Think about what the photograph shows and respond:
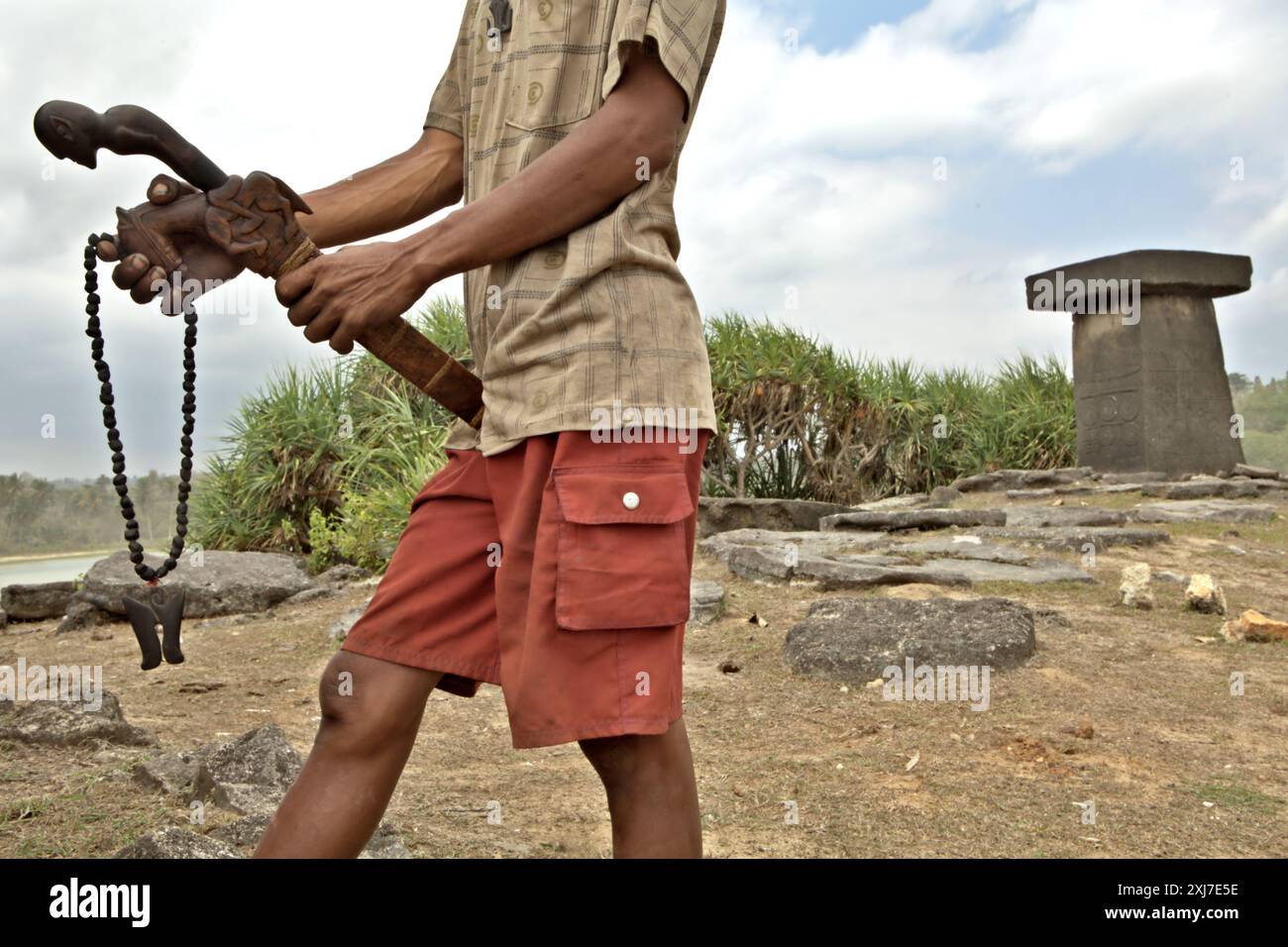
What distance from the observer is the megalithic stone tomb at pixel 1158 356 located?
1034cm

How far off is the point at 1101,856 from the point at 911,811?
503mm

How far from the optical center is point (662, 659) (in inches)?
65.7

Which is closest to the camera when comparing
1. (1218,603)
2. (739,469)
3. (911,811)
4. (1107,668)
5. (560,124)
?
(560,124)

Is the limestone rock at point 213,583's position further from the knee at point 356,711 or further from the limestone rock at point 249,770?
the knee at point 356,711

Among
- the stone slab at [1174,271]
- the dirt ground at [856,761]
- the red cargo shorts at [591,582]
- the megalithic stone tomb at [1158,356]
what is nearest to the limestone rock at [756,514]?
the dirt ground at [856,761]

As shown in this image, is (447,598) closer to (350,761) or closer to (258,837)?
(350,761)

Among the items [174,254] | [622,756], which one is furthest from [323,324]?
[622,756]

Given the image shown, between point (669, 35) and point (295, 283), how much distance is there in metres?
0.67

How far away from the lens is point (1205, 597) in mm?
5219

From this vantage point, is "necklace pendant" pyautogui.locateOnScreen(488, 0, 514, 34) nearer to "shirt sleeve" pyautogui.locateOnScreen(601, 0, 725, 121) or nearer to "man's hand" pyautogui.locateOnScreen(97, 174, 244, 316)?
"shirt sleeve" pyautogui.locateOnScreen(601, 0, 725, 121)

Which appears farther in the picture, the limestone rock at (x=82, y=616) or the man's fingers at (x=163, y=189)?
the limestone rock at (x=82, y=616)

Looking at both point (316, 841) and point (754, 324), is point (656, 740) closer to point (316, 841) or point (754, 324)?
point (316, 841)
